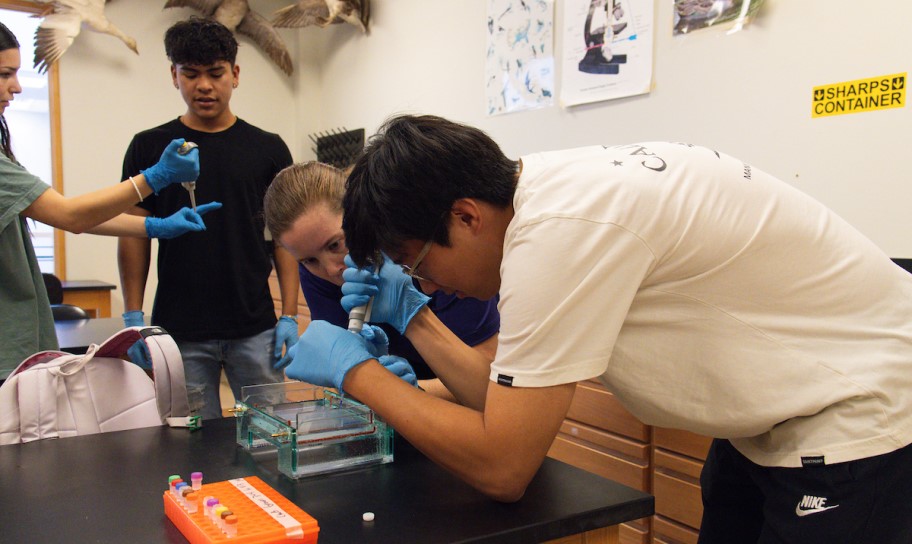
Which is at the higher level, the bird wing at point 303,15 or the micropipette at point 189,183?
the bird wing at point 303,15

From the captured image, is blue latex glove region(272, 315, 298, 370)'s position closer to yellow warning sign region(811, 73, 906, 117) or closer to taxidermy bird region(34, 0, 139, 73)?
yellow warning sign region(811, 73, 906, 117)

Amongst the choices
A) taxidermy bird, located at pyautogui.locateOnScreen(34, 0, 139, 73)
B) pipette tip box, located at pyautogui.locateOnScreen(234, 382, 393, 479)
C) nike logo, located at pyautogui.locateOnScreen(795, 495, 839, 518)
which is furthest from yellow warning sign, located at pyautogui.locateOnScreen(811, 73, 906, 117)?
taxidermy bird, located at pyautogui.locateOnScreen(34, 0, 139, 73)

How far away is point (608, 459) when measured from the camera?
2205 mm

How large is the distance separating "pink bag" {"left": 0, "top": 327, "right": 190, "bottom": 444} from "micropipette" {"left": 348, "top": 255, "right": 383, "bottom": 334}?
1.04 feet

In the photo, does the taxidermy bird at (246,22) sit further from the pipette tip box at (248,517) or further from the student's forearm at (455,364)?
the pipette tip box at (248,517)

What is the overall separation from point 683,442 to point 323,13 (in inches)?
136

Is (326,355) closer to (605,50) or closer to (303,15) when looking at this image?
(605,50)

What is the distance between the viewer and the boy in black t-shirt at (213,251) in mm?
2141

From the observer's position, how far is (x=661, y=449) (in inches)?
81.3

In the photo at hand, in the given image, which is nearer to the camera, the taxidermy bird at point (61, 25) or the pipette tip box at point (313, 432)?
the pipette tip box at point (313, 432)

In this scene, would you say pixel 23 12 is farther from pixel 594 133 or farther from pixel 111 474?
pixel 111 474

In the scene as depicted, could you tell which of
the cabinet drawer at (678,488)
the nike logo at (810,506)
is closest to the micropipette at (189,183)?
the cabinet drawer at (678,488)

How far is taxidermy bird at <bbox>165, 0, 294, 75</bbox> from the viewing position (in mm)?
4473

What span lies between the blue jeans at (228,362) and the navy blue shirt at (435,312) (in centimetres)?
54
